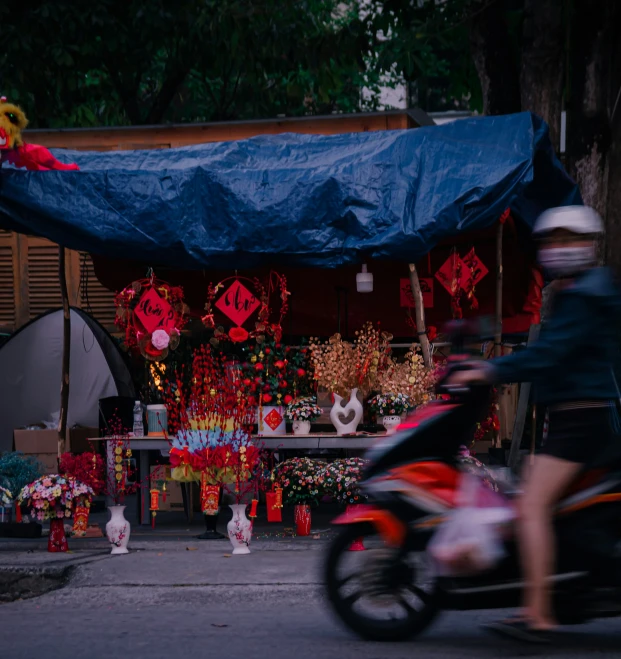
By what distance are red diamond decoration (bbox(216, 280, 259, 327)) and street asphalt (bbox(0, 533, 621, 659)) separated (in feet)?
8.49

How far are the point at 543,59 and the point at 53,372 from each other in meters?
6.71

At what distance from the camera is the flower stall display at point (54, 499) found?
840cm

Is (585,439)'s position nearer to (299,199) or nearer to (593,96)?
(299,199)

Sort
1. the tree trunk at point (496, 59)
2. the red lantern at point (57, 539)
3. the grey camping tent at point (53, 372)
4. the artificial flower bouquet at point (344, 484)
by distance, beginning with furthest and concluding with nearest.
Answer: the grey camping tent at point (53, 372) → the tree trunk at point (496, 59) → the artificial flower bouquet at point (344, 484) → the red lantern at point (57, 539)

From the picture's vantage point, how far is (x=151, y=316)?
34.7 ft

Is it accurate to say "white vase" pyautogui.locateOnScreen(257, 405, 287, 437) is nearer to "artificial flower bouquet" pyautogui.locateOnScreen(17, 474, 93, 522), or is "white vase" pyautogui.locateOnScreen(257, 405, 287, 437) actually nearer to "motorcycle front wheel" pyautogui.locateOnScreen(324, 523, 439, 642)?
"artificial flower bouquet" pyautogui.locateOnScreen(17, 474, 93, 522)

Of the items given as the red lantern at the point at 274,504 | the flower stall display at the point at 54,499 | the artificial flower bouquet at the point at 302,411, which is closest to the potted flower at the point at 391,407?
the artificial flower bouquet at the point at 302,411

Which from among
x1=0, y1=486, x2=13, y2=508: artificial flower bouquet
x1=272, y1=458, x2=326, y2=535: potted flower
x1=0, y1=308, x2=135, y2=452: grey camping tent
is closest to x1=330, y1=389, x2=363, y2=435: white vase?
x1=272, y1=458, x2=326, y2=535: potted flower

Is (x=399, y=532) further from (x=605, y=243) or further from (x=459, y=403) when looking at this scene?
(x=605, y=243)

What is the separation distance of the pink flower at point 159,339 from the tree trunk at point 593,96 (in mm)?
4639

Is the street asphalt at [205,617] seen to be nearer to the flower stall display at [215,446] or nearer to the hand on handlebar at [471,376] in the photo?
the flower stall display at [215,446]

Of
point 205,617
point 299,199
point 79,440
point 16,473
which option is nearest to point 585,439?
point 205,617

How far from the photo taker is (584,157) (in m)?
12.0

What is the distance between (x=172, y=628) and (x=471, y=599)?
163cm
